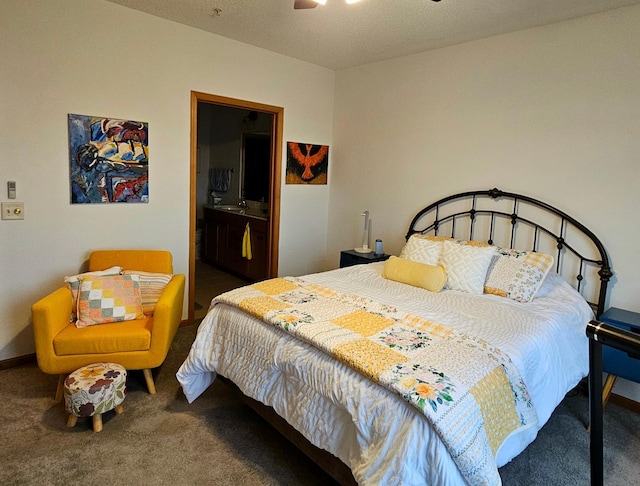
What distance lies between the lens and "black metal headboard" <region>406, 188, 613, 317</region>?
2938 mm

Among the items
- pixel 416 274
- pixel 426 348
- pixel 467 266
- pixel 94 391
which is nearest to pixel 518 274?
pixel 467 266

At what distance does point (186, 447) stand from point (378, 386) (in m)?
1.22

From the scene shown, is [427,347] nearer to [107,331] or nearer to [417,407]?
[417,407]

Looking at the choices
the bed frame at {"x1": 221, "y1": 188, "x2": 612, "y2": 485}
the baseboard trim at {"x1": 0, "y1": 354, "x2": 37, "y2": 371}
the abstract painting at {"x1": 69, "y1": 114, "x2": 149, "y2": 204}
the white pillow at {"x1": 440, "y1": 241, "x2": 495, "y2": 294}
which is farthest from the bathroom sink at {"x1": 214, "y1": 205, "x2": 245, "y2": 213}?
the white pillow at {"x1": 440, "y1": 241, "x2": 495, "y2": 294}

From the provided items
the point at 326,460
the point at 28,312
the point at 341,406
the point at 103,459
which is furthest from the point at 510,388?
the point at 28,312

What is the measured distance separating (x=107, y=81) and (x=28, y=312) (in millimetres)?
1801

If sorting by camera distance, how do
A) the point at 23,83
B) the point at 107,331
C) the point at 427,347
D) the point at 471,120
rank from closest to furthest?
the point at 427,347, the point at 107,331, the point at 23,83, the point at 471,120

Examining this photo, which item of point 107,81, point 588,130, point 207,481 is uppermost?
point 107,81

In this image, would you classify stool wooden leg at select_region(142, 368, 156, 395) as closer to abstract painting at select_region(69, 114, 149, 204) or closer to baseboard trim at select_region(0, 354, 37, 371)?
baseboard trim at select_region(0, 354, 37, 371)

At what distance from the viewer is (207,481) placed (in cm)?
201

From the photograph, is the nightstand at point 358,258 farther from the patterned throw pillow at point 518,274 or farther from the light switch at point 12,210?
the light switch at point 12,210

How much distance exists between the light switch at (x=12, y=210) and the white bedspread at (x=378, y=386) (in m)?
1.60

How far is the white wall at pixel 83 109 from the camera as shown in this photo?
2.87m

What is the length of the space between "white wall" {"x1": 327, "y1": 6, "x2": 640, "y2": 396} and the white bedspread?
0.69 m
